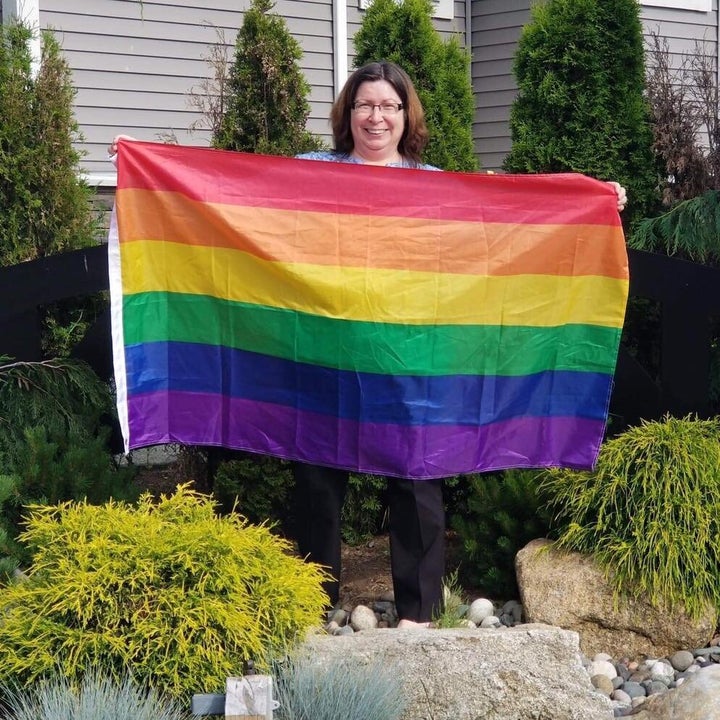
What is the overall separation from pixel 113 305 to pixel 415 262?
3.75 ft

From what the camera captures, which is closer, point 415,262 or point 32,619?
point 32,619

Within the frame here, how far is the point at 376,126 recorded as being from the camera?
417 centimetres

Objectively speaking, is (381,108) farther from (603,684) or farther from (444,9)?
(444,9)

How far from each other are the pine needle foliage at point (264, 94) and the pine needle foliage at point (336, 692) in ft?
9.99

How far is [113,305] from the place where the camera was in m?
4.08

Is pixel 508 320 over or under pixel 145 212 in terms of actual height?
under

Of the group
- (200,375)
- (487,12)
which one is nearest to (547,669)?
(200,375)

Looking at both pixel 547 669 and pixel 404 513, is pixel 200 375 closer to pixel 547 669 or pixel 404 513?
pixel 404 513

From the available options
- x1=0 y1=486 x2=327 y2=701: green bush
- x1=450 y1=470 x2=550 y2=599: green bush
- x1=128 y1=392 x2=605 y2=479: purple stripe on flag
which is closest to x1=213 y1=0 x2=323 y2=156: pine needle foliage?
x1=128 y1=392 x2=605 y2=479: purple stripe on flag

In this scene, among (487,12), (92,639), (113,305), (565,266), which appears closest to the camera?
(92,639)

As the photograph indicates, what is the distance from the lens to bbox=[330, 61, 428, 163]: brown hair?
13.6 feet

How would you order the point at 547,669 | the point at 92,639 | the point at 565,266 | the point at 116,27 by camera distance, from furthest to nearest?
the point at 116,27 → the point at 565,266 → the point at 547,669 → the point at 92,639

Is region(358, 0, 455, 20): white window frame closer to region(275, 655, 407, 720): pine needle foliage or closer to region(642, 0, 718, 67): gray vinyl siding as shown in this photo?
region(642, 0, 718, 67): gray vinyl siding

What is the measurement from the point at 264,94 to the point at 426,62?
1.00 meters
